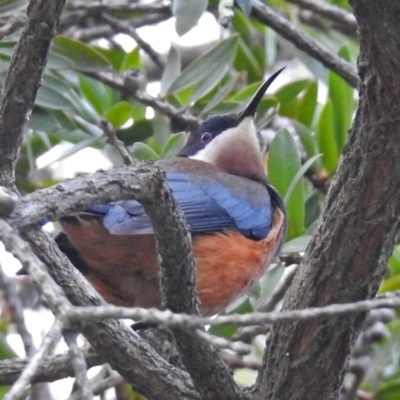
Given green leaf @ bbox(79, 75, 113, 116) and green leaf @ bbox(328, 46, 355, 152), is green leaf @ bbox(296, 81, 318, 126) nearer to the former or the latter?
green leaf @ bbox(328, 46, 355, 152)

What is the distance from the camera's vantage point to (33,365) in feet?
4.78

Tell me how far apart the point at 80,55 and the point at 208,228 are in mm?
1020

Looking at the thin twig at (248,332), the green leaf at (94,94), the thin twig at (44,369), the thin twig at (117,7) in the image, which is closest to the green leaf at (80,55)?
the green leaf at (94,94)

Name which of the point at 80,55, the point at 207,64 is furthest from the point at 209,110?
the point at 80,55

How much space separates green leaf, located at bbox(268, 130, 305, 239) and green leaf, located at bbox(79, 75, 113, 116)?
2.91ft

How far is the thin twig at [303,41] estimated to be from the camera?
14.4 ft

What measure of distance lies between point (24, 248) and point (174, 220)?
2.58ft

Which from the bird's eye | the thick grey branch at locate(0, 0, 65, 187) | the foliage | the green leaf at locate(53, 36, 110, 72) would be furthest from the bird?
the thick grey branch at locate(0, 0, 65, 187)

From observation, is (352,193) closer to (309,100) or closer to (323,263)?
(323,263)

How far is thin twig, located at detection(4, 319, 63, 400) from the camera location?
1416 millimetres

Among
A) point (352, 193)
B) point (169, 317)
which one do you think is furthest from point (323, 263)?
point (169, 317)

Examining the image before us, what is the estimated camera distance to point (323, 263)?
260 cm

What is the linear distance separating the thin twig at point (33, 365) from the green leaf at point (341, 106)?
10.0ft

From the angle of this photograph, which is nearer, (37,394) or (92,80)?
(37,394)
